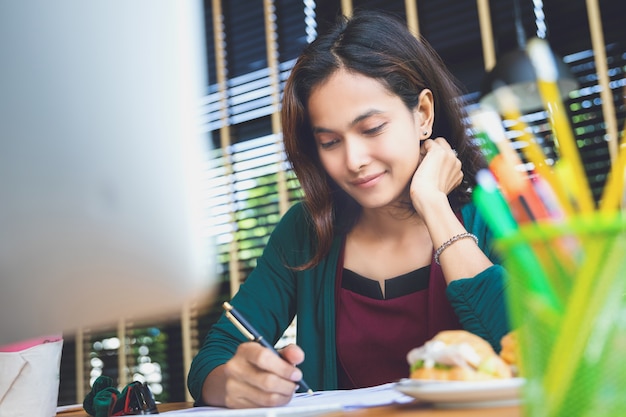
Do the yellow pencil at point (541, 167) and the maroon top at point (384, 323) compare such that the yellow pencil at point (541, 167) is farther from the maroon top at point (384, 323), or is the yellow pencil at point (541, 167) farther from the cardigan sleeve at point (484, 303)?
the maroon top at point (384, 323)

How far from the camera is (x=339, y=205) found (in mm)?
1682

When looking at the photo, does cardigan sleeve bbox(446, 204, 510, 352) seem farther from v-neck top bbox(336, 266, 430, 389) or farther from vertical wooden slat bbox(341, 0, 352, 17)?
vertical wooden slat bbox(341, 0, 352, 17)

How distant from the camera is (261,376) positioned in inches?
37.2

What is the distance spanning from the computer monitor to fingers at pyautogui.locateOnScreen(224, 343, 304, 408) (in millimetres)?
494

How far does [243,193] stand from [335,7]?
3.80 ft

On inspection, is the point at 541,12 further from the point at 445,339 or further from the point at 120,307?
the point at 120,307

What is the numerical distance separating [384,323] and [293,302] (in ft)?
0.80

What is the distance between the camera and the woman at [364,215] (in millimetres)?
1410

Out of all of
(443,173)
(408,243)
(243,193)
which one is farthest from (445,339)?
(243,193)

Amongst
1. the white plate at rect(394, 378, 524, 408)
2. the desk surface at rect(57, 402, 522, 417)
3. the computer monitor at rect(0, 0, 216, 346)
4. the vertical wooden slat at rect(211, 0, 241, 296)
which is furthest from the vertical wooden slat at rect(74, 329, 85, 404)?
the computer monitor at rect(0, 0, 216, 346)

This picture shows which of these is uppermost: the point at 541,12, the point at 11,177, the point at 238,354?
the point at 541,12

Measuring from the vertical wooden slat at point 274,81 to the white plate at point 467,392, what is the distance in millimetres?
3106

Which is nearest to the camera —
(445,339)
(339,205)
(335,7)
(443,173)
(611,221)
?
(611,221)

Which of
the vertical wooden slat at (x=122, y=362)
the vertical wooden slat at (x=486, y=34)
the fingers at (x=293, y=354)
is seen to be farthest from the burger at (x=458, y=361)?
the vertical wooden slat at (x=122, y=362)
